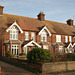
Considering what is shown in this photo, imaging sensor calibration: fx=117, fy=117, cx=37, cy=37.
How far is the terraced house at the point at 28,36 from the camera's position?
980 inches

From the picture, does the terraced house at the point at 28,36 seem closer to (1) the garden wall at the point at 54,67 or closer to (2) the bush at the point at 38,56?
(2) the bush at the point at 38,56

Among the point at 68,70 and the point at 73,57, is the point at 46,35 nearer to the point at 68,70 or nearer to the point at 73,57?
the point at 73,57

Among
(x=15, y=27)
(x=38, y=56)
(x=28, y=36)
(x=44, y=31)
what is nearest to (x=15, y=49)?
(x=15, y=27)

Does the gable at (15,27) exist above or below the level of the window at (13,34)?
above

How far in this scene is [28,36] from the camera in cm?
2831

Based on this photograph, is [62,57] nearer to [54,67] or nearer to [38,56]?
[54,67]

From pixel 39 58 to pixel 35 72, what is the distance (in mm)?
1627

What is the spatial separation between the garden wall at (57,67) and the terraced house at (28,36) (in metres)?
11.8

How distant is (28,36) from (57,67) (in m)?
17.3

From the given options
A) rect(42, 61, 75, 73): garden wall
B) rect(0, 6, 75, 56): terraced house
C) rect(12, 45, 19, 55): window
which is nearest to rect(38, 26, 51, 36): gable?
rect(0, 6, 75, 56): terraced house

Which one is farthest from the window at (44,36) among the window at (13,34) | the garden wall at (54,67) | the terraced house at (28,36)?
the garden wall at (54,67)

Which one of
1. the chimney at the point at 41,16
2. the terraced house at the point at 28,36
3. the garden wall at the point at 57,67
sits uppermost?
the chimney at the point at 41,16

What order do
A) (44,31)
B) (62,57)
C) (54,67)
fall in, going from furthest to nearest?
(44,31) → (62,57) → (54,67)

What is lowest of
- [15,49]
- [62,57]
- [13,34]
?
[62,57]
